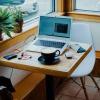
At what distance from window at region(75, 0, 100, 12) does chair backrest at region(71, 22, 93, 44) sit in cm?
64

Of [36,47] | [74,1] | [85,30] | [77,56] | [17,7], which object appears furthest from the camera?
[74,1]

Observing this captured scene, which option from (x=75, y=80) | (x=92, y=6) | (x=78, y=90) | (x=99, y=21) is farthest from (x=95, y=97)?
(x=92, y=6)

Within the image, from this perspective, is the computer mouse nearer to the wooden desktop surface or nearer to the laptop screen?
the wooden desktop surface

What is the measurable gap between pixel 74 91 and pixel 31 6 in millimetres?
1123

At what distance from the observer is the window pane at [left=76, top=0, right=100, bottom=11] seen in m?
3.41

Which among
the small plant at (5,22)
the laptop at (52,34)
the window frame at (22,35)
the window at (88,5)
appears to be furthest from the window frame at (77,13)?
the small plant at (5,22)

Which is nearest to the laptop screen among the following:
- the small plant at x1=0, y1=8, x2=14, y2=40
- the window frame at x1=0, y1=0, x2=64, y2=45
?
the window frame at x1=0, y1=0, x2=64, y2=45

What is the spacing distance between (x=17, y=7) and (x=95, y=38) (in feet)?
4.09

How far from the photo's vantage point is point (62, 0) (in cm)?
342

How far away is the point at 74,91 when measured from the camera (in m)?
3.04

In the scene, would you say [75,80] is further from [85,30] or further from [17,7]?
[17,7]

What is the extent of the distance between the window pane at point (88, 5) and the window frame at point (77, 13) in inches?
2.5

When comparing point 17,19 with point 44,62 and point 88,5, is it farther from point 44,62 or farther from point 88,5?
point 88,5

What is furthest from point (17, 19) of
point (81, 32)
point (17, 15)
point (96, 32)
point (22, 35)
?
point (96, 32)
